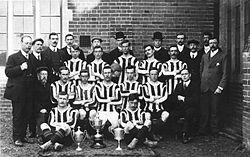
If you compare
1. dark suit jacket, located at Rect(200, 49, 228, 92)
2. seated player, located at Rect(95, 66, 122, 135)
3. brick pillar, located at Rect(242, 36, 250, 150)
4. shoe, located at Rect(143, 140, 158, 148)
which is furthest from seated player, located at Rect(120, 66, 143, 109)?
brick pillar, located at Rect(242, 36, 250, 150)

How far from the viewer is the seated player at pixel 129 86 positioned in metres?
8.76

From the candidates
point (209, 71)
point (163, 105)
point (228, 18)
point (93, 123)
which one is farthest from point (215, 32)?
point (93, 123)

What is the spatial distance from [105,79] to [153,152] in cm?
192

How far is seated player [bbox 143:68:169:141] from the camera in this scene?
28.6ft

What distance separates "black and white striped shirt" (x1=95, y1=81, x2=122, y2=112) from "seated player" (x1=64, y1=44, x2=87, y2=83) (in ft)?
2.16

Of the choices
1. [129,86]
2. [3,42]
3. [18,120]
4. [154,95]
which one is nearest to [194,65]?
[154,95]

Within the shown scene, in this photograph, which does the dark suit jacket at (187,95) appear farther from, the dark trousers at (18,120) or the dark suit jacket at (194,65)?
the dark trousers at (18,120)

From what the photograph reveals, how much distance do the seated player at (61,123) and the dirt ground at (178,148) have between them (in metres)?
0.22

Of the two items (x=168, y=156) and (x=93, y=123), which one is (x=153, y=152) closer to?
(x=168, y=156)

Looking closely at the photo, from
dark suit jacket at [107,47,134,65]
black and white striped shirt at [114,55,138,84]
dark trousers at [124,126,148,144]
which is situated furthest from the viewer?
dark suit jacket at [107,47,134,65]

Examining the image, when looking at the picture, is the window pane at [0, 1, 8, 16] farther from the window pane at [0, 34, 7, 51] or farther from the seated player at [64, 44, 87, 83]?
the seated player at [64, 44, 87, 83]

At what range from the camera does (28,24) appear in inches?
444

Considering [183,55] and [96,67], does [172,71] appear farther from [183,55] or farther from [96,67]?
[96,67]

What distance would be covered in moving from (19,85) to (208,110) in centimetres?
382
